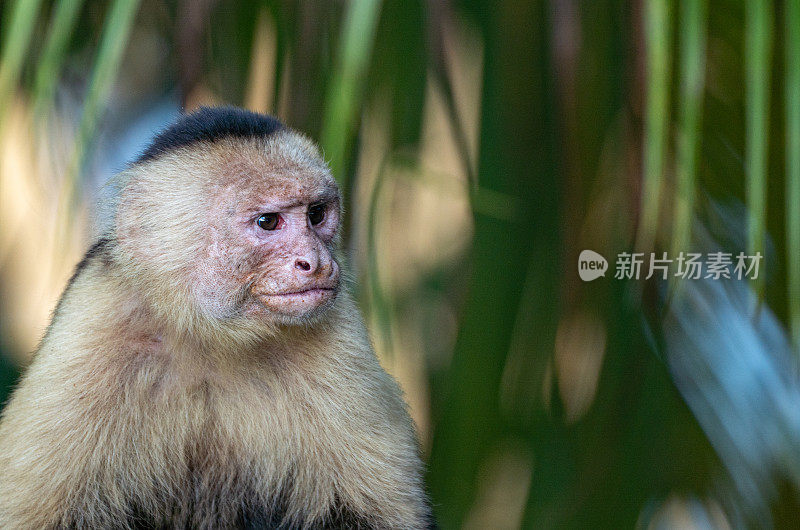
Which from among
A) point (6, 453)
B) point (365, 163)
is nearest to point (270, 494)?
point (6, 453)

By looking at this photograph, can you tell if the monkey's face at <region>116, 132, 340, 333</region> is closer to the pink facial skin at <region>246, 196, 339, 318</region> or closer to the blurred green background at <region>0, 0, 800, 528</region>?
the pink facial skin at <region>246, 196, 339, 318</region>

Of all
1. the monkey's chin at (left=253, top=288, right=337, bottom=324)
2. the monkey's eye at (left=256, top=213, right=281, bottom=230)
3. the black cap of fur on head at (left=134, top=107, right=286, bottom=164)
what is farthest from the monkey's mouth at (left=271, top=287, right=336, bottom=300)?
the black cap of fur on head at (left=134, top=107, right=286, bottom=164)

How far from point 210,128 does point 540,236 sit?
87cm

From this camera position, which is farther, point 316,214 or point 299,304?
point 316,214

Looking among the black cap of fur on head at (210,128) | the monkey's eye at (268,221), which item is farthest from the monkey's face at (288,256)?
the black cap of fur on head at (210,128)

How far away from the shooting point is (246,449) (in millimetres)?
1570

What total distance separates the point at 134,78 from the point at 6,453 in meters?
1.69

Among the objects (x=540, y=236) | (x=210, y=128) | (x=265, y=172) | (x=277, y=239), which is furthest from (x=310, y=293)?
A: (x=540, y=236)

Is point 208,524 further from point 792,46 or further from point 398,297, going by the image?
point 792,46

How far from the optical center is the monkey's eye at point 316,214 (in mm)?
1595

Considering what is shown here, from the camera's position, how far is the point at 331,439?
61.5 inches

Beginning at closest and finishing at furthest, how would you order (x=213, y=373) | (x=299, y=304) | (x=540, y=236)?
(x=299, y=304) < (x=213, y=373) < (x=540, y=236)

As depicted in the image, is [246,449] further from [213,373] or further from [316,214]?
[316,214]

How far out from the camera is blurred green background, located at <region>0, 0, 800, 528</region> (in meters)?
1.92
